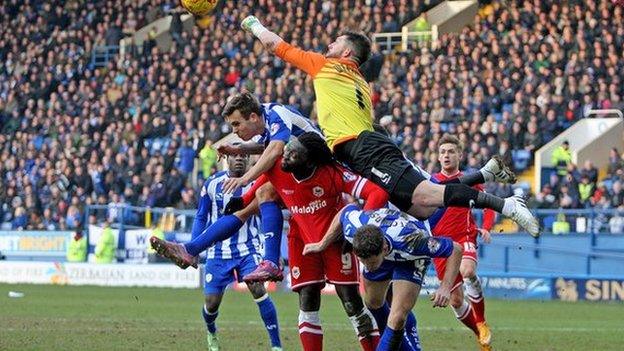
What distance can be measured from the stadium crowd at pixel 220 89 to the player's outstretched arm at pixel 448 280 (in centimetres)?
1702

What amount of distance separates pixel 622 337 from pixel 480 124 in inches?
582

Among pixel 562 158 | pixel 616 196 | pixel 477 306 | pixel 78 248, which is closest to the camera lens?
pixel 477 306

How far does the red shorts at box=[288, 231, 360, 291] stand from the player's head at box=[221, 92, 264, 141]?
1.03 metres

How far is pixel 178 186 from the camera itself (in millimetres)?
35344

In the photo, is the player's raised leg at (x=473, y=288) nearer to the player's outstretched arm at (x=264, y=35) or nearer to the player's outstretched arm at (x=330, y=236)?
the player's outstretched arm at (x=330, y=236)

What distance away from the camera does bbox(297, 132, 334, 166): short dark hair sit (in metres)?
12.2

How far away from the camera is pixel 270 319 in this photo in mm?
14844

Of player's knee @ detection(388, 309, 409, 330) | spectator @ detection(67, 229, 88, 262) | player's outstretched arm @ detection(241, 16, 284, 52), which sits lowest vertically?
spectator @ detection(67, 229, 88, 262)

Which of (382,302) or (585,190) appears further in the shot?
(585,190)

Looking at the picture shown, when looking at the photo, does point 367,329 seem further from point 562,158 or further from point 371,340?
point 562,158

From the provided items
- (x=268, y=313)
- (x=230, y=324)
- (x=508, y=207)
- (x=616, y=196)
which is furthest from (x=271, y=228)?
(x=616, y=196)

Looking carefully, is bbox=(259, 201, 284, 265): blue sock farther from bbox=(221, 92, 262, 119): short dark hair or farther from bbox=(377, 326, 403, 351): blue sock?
bbox=(377, 326, 403, 351): blue sock

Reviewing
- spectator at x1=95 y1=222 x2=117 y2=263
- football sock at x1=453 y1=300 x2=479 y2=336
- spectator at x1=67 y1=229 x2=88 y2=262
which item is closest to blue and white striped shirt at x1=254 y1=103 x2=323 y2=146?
football sock at x1=453 y1=300 x2=479 y2=336

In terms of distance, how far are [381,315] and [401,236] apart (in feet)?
3.66
